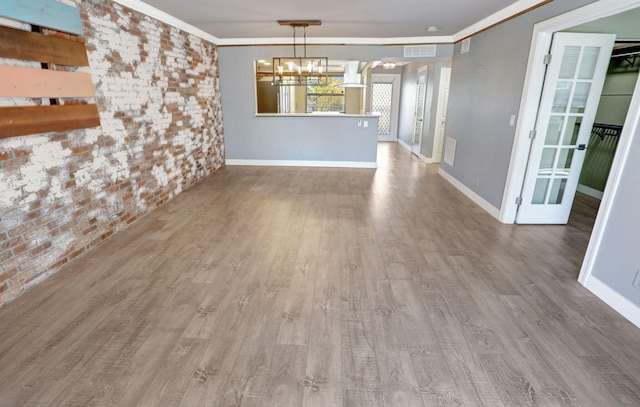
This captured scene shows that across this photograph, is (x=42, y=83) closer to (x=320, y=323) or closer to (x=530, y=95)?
(x=320, y=323)

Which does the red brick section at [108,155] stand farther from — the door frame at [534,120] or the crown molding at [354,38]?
the door frame at [534,120]

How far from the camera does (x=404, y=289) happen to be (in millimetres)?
2590

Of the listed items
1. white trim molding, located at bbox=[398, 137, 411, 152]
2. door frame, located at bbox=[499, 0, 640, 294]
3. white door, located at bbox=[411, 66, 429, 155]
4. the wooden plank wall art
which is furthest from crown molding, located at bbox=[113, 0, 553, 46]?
white trim molding, located at bbox=[398, 137, 411, 152]

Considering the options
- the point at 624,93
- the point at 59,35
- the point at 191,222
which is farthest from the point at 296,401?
the point at 624,93

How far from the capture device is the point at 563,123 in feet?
11.9

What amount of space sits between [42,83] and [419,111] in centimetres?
766

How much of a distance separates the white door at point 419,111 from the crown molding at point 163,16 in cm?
494

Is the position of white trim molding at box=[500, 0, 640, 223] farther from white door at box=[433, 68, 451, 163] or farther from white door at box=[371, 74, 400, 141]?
white door at box=[371, 74, 400, 141]

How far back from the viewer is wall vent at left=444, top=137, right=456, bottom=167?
5.77m

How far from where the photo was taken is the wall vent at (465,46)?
5155mm

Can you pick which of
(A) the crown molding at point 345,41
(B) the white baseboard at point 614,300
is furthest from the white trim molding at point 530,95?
(A) the crown molding at point 345,41

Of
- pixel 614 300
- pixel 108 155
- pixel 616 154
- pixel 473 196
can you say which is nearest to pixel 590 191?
pixel 473 196

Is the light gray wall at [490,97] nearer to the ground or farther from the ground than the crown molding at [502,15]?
nearer to the ground

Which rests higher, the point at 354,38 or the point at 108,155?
the point at 354,38
